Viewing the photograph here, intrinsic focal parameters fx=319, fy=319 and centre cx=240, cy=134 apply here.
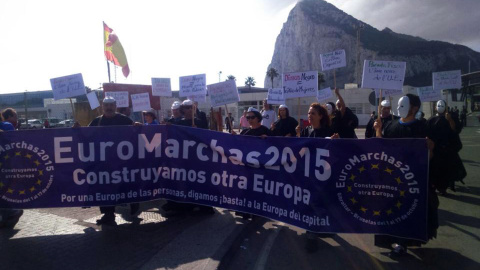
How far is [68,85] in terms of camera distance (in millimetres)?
5766

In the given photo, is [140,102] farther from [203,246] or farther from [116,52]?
[116,52]

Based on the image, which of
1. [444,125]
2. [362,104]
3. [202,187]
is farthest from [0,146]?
Result: [362,104]

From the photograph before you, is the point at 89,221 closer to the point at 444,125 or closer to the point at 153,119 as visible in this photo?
the point at 153,119

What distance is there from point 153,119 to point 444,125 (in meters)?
6.06

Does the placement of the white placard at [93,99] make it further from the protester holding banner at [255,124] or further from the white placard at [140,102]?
the protester holding banner at [255,124]

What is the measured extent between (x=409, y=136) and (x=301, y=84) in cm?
300

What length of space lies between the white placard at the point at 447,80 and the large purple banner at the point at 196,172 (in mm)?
5615

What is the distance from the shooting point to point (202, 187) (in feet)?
15.4

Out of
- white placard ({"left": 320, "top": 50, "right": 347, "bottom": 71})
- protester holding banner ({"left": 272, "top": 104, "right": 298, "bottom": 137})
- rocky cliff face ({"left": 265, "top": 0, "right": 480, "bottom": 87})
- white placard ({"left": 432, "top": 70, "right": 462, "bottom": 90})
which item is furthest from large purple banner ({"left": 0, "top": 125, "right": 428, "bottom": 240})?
rocky cliff face ({"left": 265, "top": 0, "right": 480, "bottom": 87})

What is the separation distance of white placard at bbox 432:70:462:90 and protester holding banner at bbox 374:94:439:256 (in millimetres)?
4841

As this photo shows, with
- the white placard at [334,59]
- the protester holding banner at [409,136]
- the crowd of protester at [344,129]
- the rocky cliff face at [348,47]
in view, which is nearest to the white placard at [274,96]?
the white placard at [334,59]

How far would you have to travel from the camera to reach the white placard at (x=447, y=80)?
7887mm

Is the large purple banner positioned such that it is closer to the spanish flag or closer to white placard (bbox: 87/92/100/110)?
white placard (bbox: 87/92/100/110)

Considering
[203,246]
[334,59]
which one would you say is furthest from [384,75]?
[203,246]
